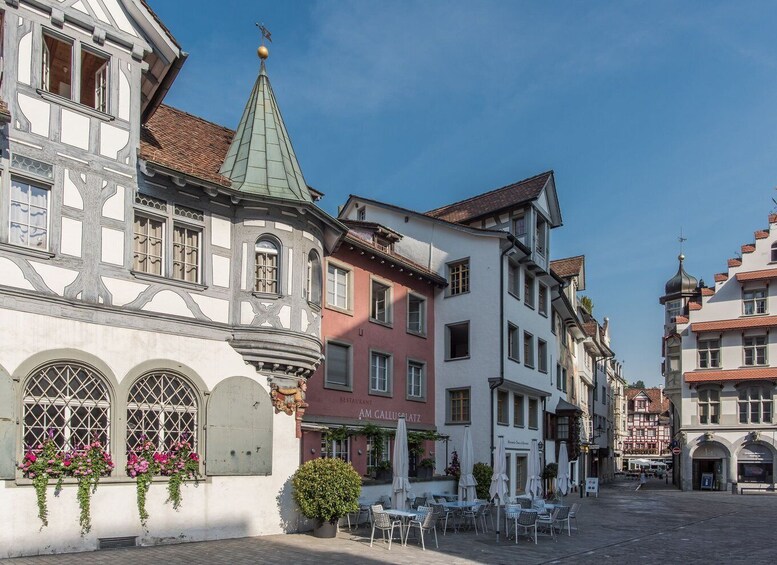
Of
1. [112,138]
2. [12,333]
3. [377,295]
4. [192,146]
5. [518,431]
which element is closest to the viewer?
[12,333]

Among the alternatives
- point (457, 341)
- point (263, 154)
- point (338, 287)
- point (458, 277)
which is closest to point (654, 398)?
point (457, 341)

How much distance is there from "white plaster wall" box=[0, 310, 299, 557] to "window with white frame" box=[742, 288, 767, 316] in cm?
3547

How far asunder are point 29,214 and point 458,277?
19.4 m

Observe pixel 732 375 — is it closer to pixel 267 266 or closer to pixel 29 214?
pixel 267 266

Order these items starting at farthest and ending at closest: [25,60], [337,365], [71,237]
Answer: [337,365]
[71,237]
[25,60]

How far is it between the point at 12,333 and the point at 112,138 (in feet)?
14.8

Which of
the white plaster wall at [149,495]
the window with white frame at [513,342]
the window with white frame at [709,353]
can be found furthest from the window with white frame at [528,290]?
the window with white frame at [709,353]

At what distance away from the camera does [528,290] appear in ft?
111

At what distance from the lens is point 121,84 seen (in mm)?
16000

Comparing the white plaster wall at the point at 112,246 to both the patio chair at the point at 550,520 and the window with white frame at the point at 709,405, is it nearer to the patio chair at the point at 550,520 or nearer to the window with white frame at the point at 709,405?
the patio chair at the point at 550,520

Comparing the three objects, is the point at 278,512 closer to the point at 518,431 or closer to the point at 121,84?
the point at 121,84

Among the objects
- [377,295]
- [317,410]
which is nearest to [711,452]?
[377,295]

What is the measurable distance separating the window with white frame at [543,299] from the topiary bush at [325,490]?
19199 mm

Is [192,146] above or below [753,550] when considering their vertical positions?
above
